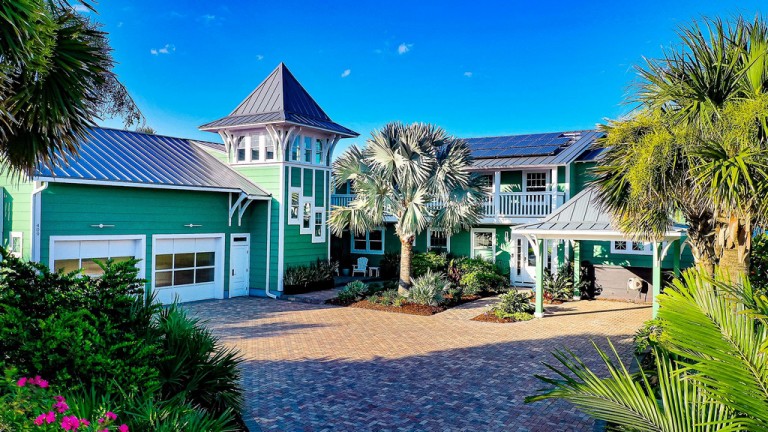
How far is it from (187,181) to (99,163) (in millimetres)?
2580

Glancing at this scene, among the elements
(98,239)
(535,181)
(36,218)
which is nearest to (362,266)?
(535,181)

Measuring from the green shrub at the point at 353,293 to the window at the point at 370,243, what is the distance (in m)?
6.46

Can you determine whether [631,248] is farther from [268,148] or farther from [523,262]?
[268,148]

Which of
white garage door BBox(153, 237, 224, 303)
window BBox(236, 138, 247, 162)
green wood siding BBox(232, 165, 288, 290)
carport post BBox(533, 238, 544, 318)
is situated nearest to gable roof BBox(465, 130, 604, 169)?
carport post BBox(533, 238, 544, 318)

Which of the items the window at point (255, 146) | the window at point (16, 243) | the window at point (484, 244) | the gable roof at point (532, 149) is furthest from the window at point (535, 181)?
the window at point (16, 243)

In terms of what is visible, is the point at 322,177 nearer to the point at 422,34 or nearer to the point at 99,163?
the point at 99,163

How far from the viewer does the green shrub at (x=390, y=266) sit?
23766 millimetres

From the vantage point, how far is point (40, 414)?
4148 millimetres

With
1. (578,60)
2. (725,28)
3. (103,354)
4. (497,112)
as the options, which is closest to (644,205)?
(725,28)

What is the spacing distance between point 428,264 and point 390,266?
272 cm

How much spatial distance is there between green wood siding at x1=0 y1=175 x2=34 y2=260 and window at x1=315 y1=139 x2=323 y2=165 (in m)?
9.24

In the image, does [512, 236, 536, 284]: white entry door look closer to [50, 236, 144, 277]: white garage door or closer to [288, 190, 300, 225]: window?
[288, 190, 300, 225]: window

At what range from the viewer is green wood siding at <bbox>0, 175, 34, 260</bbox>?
1401 cm

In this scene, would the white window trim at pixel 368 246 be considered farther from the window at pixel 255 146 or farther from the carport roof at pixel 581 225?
the carport roof at pixel 581 225
